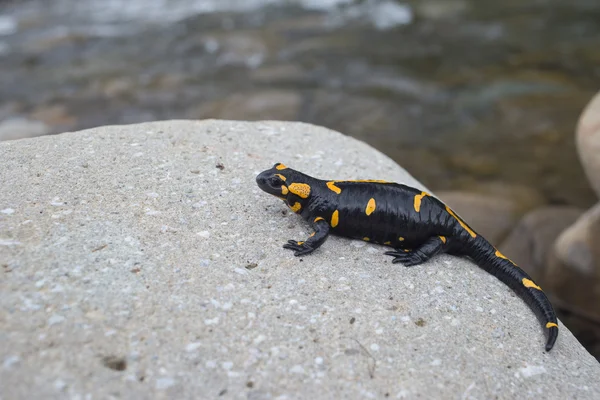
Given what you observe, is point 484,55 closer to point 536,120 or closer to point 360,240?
point 536,120

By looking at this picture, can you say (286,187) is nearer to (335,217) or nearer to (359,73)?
(335,217)

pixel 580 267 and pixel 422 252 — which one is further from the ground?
pixel 422 252

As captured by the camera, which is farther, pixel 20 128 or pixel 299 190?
pixel 20 128

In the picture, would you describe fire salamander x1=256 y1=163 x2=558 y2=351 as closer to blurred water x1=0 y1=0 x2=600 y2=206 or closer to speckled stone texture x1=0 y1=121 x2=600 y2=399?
speckled stone texture x1=0 y1=121 x2=600 y2=399

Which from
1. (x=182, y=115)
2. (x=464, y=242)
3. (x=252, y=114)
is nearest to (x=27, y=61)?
(x=182, y=115)

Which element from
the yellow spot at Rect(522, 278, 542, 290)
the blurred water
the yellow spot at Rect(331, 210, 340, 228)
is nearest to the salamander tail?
the yellow spot at Rect(522, 278, 542, 290)

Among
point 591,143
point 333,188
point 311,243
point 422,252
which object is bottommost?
point 591,143

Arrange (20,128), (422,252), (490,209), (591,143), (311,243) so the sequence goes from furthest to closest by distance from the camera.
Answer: (20,128) → (490,209) → (591,143) → (422,252) → (311,243)

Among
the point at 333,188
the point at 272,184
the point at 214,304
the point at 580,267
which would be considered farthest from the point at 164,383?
the point at 580,267
